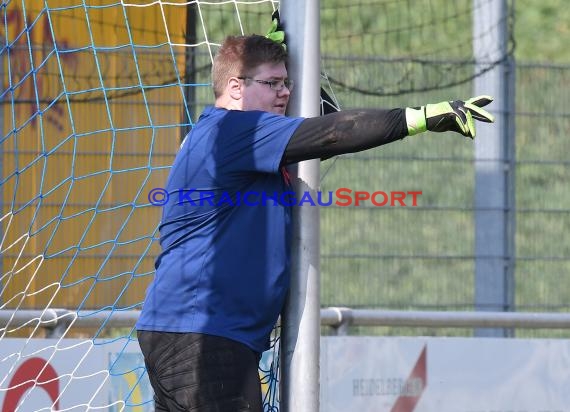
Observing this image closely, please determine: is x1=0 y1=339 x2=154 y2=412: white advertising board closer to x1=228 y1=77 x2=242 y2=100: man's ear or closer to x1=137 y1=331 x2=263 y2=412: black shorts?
x1=137 y1=331 x2=263 y2=412: black shorts

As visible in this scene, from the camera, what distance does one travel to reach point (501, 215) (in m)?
6.64

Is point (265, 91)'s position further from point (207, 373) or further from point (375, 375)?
point (375, 375)

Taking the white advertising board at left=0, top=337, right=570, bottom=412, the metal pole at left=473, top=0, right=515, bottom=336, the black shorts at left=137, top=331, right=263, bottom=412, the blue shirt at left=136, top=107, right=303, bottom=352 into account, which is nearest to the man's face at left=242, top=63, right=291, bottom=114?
the blue shirt at left=136, top=107, right=303, bottom=352

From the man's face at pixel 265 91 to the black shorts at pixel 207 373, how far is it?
70 cm

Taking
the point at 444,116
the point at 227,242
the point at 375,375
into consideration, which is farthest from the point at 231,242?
the point at 375,375

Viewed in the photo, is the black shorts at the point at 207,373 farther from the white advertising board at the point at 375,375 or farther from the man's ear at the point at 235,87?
the white advertising board at the point at 375,375

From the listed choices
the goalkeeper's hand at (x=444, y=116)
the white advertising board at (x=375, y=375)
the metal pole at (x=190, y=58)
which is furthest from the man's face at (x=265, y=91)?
the metal pole at (x=190, y=58)

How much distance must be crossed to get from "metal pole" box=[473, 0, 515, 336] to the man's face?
3290mm

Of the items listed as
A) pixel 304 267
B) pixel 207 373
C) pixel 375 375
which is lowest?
pixel 375 375

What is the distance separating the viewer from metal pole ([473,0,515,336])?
21.7 ft

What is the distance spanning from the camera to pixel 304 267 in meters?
3.51

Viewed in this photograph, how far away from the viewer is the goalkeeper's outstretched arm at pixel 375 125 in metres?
3.16

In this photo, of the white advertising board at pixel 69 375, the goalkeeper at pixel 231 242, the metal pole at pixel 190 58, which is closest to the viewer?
the goalkeeper at pixel 231 242

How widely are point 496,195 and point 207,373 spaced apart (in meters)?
3.66
